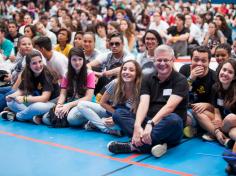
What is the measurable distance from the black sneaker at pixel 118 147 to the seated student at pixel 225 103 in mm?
→ 938

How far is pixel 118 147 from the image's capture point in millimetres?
3986

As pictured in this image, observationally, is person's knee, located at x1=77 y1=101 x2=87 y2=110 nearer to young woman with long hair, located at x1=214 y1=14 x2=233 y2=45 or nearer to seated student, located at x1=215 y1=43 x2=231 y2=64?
seated student, located at x1=215 y1=43 x2=231 y2=64

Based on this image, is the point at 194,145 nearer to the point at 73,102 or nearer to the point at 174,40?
the point at 73,102

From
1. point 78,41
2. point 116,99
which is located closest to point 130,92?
point 116,99

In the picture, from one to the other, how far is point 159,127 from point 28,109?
2053 mm

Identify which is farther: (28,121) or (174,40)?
(174,40)

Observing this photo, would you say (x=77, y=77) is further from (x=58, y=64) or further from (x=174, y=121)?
(x=174, y=121)

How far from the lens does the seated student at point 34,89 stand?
199 inches

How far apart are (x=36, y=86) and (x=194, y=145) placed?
7.28ft

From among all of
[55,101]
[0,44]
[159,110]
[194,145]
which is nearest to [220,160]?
[194,145]

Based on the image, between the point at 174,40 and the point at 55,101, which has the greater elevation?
the point at 174,40

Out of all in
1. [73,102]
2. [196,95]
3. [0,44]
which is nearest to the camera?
[196,95]

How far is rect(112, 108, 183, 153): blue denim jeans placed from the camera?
3.82 meters

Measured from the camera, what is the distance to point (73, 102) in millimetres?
4902
